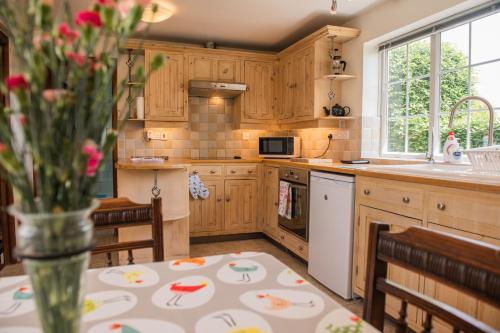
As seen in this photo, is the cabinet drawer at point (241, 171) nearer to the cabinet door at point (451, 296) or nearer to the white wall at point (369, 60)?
the white wall at point (369, 60)

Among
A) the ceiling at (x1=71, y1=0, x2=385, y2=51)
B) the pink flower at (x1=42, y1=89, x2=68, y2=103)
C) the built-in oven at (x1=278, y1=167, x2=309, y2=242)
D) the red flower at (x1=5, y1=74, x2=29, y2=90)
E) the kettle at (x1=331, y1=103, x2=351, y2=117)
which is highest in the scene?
the ceiling at (x1=71, y1=0, x2=385, y2=51)

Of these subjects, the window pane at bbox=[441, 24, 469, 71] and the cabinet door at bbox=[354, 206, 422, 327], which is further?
the window pane at bbox=[441, 24, 469, 71]

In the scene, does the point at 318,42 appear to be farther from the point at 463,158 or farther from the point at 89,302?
the point at 89,302

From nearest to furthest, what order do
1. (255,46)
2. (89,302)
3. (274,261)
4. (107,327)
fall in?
(107,327) → (89,302) → (274,261) → (255,46)

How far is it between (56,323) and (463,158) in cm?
281

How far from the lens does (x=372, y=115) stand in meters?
3.55

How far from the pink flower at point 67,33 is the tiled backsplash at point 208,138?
370cm

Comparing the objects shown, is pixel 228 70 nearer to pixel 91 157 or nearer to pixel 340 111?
pixel 340 111

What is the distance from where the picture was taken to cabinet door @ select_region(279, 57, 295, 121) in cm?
423

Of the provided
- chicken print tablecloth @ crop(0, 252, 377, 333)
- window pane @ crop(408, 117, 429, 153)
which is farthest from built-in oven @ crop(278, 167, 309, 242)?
chicken print tablecloth @ crop(0, 252, 377, 333)

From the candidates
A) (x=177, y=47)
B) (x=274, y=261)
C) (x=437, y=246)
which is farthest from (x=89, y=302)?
(x=177, y=47)

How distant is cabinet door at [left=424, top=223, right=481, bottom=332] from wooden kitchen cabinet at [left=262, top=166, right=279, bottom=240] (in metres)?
2.09

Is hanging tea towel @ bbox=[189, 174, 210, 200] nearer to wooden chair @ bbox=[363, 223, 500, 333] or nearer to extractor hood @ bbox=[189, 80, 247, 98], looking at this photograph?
extractor hood @ bbox=[189, 80, 247, 98]

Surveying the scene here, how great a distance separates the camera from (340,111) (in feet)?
12.0
